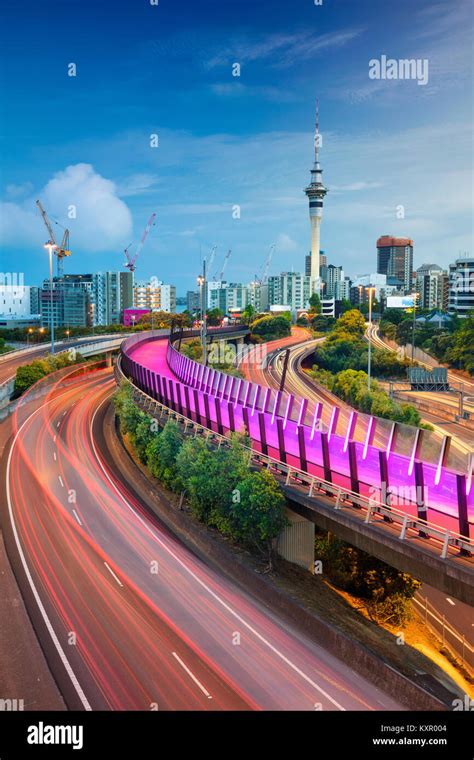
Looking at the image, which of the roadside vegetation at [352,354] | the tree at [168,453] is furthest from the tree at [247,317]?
the tree at [168,453]

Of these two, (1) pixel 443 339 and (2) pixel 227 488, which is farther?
(1) pixel 443 339

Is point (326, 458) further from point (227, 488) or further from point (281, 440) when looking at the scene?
point (227, 488)

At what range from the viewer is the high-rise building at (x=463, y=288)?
140 meters

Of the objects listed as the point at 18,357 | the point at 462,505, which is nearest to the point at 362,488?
the point at 462,505

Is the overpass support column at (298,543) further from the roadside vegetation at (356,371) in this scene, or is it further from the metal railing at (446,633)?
the roadside vegetation at (356,371)

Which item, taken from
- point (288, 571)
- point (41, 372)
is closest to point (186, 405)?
point (288, 571)

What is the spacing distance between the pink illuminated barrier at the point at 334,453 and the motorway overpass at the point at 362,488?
0.09ft

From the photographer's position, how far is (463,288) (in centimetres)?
14225

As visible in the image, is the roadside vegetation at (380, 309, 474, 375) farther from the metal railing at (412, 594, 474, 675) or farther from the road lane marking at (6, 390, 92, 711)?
the road lane marking at (6, 390, 92, 711)

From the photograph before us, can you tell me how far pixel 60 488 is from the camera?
30.7m

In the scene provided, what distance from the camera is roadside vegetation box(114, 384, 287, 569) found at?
810 inches

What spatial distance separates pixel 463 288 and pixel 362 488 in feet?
437

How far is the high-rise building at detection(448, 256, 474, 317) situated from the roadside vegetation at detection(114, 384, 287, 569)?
122 metres
